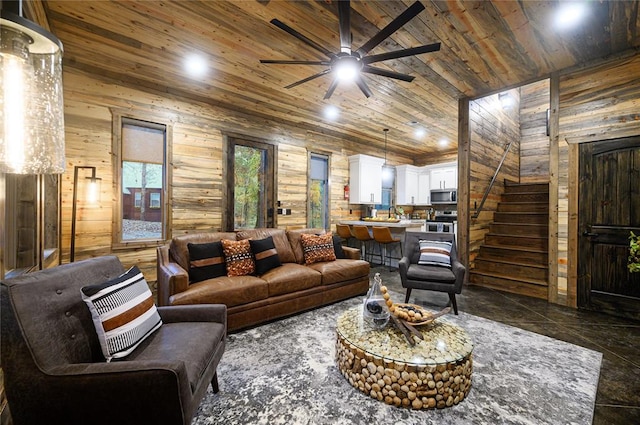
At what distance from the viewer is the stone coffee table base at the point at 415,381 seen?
64.2 inches

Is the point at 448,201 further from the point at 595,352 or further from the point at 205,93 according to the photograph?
the point at 205,93

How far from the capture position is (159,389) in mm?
1103

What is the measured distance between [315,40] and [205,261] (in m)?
2.61

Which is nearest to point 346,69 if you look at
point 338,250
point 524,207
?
point 338,250

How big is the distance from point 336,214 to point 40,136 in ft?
18.1

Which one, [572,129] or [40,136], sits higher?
[572,129]

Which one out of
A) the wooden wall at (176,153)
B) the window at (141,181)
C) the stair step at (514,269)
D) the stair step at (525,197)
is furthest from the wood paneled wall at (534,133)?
the window at (141,181)

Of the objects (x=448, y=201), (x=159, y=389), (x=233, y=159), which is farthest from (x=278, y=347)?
(x=448, y=201)

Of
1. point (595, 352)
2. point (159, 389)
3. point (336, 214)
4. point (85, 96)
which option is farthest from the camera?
point (336, 214)

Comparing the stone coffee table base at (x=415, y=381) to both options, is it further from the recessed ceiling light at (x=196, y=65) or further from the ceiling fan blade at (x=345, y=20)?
the recessed ceiling light at (x=196, y=65)

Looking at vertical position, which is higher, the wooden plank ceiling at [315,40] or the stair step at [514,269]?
the wooden plank ceiling at [315,40]

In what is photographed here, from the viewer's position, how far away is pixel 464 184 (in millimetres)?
4406

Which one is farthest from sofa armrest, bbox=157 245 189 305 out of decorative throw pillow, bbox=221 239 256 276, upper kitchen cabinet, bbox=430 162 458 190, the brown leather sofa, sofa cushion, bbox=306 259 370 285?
upper kitchen cabinet, bbox=430 162 458 190

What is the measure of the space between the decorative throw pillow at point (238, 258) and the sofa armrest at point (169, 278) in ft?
1.62
